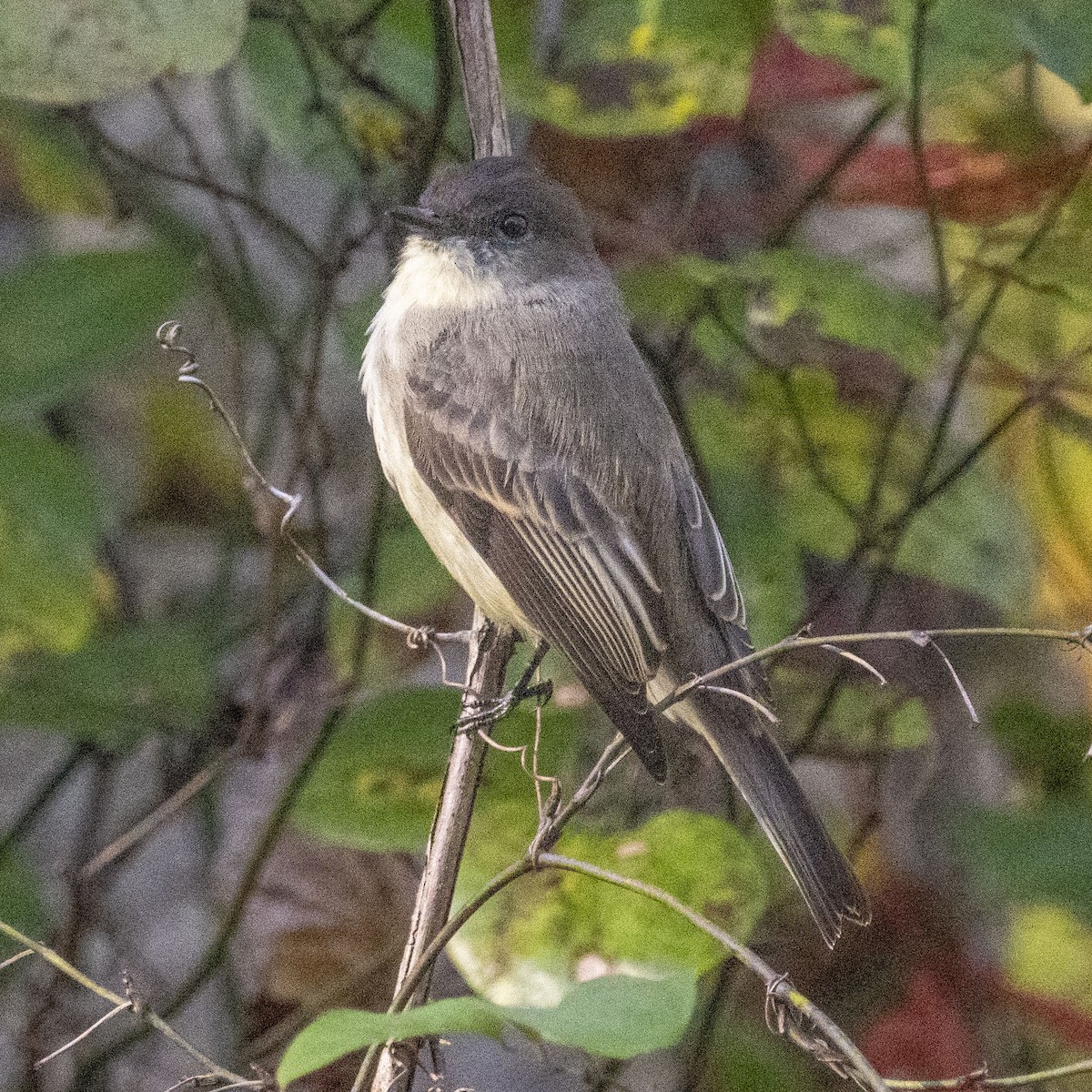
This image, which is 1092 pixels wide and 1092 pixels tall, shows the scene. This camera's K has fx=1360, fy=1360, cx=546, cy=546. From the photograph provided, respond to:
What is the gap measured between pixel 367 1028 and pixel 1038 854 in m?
0.96

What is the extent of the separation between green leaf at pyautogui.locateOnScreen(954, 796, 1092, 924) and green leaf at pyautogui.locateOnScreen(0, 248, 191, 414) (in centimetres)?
105

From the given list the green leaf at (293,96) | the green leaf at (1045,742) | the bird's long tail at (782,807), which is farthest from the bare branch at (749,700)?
the green leaf at (293,96)

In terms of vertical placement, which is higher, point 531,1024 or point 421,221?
point 421,221

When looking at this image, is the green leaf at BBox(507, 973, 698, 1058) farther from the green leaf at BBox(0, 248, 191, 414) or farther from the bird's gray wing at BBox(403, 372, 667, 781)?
the green leaf at BBox(0, 248, 191, 414)

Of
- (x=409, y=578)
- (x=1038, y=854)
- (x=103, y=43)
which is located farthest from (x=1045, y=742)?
(x=103, y=43)

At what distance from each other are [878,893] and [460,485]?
0.81 m

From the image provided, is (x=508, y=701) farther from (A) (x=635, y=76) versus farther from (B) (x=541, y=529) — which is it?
(A) (x=635, y=76)

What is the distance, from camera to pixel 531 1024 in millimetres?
691

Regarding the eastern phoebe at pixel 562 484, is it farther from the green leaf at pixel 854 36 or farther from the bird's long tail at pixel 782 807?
the green leaf at pixel 854 36

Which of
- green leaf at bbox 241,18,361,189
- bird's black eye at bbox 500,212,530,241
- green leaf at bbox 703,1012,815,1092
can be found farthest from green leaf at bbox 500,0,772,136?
green leaf at bbox 703,1012,815,1092

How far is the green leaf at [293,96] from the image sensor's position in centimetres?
141

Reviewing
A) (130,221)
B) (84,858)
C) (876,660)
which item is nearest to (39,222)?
(130,221)

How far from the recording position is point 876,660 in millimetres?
1656

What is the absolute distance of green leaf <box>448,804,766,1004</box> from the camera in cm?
113
